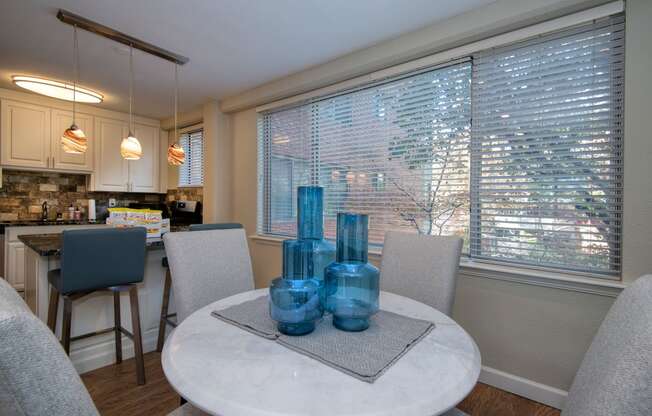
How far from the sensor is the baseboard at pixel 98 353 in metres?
2.11

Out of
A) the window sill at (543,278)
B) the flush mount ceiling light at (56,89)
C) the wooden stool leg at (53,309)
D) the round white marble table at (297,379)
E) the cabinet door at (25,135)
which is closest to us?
the round white marble table at (297,379)

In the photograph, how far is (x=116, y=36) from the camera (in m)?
2.36

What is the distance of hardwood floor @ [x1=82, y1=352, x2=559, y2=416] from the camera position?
177 cm

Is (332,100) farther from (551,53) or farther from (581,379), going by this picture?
(581,379)

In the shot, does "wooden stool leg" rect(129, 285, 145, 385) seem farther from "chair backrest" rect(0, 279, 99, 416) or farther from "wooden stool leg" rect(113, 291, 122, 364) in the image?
"chair backrest" rect(0, 279, 99, 416)

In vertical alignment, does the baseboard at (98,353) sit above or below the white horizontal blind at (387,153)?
below

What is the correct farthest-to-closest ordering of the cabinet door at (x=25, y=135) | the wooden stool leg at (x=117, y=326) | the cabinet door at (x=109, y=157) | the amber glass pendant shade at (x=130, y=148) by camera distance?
the cabinet door at (x=109, y=157)
the cabinet door at (x=25, y=135)
the amber glass pendant shade at (x=130, y=148)
the wooden stool leg at (x=117, y=326)

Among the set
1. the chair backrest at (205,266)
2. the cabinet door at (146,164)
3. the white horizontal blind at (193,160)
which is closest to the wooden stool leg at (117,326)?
the chair backrest at (205,266)

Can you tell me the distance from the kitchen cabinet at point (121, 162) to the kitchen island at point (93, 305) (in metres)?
2.17

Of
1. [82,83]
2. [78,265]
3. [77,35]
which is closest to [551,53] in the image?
[78,265]

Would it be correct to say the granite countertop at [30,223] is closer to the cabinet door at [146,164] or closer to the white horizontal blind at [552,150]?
the cabinet door at [146,164]

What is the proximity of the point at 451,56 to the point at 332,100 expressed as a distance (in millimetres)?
1128

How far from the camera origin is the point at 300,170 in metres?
3.25

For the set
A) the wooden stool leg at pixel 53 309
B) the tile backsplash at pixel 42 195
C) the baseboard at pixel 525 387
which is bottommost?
the baseboard at pixel 525 387
